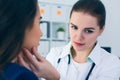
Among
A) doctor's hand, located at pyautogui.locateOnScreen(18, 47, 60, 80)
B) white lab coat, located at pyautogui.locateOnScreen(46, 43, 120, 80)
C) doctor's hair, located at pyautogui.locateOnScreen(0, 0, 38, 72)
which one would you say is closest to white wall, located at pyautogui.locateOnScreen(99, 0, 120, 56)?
white lab coat, located at pyautogui.locateOnScreen(46, 43, 120, 80)

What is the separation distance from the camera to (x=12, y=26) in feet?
2.34

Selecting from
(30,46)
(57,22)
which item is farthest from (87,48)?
(57,22)

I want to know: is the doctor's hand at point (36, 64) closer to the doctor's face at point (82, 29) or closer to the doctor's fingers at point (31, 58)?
the doctor's fingers at point (31, 58)

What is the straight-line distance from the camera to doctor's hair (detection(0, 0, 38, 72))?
705mm

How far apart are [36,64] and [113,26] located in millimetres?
3174

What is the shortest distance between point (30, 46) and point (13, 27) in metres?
0.13

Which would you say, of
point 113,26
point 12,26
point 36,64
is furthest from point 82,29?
point 113,26

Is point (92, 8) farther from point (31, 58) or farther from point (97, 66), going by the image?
point (31, 58)

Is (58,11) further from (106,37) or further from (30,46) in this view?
(30,46)

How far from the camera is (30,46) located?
2.72ft

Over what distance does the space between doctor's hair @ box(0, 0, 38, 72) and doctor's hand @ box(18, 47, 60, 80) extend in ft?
0.36

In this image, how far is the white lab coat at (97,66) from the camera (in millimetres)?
1476

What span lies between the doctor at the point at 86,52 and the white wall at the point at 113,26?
2424 millimetres

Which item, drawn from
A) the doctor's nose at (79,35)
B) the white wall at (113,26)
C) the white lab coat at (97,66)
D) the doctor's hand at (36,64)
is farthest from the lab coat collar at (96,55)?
the white wall at (113,26)
